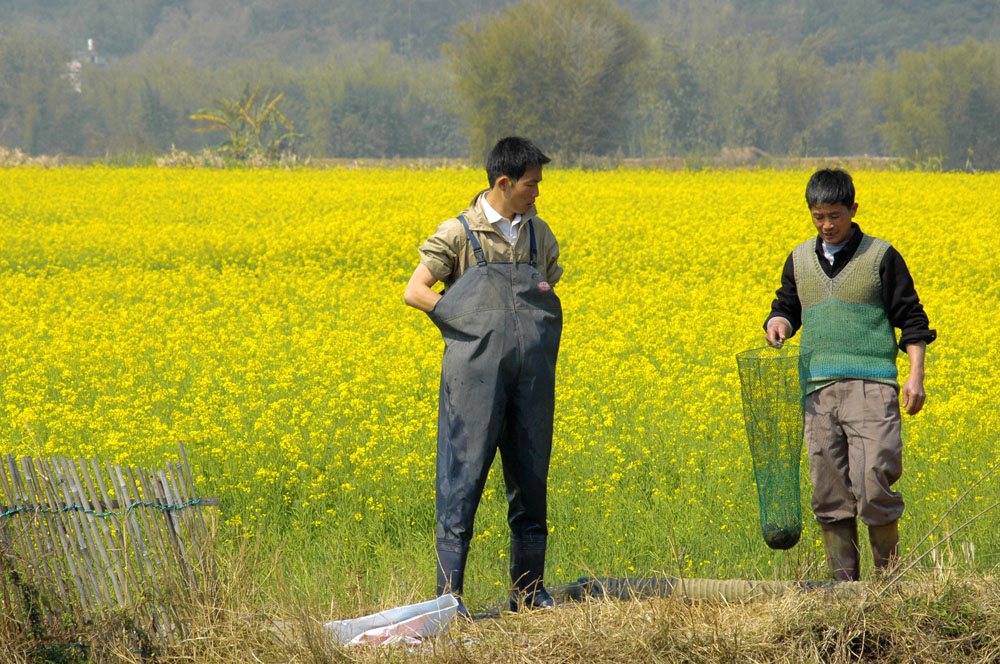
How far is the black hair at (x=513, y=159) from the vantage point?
11.9ft

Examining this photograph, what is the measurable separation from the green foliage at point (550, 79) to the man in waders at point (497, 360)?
131 ft

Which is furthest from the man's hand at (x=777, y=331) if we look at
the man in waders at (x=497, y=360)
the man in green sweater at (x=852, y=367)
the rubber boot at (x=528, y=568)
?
the rubber boot at (x=528, y=568)

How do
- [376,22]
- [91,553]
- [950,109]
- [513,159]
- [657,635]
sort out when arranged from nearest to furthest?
[657,635] → [91,553] → [513,159] → [950,109] → [376,22]

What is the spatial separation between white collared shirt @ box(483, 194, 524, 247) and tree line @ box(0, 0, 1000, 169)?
26784mm

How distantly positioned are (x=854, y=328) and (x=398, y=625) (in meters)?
1.77

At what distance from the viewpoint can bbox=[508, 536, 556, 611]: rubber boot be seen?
369cm

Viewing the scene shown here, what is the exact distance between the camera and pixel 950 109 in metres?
52.7

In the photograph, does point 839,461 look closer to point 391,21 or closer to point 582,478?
point 582,478

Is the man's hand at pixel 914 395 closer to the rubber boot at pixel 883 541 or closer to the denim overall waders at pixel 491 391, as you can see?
the rubber boot at pixel 883 541

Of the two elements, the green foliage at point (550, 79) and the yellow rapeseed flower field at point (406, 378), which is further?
the green foliage at point (550, 79)

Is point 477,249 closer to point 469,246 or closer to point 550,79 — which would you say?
point 469,246

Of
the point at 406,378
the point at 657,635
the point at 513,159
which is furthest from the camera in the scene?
the point at 406,378

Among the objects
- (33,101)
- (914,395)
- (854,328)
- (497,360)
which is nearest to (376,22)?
(33,101)

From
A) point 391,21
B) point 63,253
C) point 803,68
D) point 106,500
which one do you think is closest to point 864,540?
point 106,500
